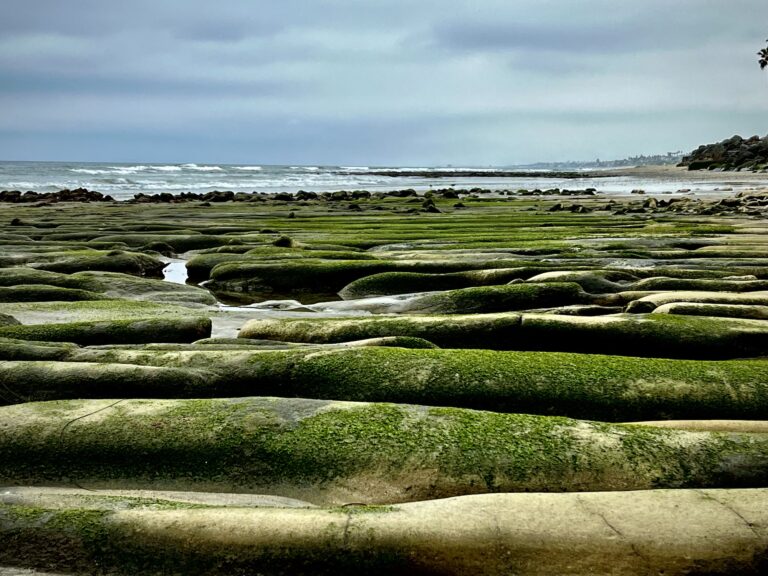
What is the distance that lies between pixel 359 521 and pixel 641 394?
4033mm

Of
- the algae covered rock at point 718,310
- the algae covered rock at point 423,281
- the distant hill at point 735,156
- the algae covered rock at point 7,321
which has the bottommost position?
the algae covered rock at point 423,281

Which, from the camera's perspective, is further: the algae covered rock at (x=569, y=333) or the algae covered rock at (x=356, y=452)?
the algae covered rock at (x=569, y=333)

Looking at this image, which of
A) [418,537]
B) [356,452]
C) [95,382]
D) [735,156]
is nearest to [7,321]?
[95,382]

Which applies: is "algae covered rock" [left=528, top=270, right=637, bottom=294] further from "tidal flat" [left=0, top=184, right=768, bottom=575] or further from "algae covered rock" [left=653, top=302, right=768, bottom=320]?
"algae covered rock" [left=653, top=302, right=768, bottom=320]

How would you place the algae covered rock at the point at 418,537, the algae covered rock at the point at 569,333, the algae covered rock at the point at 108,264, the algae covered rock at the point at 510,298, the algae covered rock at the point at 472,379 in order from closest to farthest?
the algae covered rock at the point at 418,537
the algae covered rock at the point at 472,379
the algae covered rock at the point at 569,333
the algae covered rock at the point at 510,298
the algae covered rock at the point at 108,264

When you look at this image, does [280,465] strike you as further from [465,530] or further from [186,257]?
[186,257]

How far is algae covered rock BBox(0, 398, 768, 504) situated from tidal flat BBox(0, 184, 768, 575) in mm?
19

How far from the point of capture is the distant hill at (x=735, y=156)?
114 meters

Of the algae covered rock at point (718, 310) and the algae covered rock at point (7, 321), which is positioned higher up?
the algae covered rock at point (718, 310)

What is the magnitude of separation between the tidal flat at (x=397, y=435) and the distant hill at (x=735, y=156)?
370ft

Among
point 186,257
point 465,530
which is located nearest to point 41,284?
point 186,257

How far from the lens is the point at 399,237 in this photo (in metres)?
26.6

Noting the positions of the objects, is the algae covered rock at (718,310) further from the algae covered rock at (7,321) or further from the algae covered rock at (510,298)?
the algae covered rock at (7,321)

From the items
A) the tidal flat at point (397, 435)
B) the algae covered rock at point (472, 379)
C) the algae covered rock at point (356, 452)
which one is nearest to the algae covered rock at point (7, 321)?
the tidal flat at point (397, 435)
